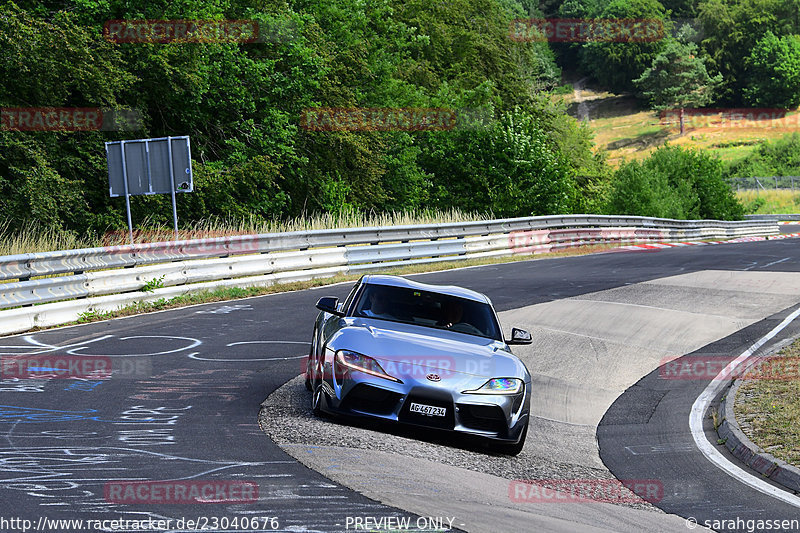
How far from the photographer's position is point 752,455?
332 inches

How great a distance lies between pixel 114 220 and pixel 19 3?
24.8ft

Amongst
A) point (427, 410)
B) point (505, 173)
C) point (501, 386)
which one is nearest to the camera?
point (427, 410)

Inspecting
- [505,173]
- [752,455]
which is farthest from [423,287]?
[505,173]

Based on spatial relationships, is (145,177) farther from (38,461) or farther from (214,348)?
(38,461)

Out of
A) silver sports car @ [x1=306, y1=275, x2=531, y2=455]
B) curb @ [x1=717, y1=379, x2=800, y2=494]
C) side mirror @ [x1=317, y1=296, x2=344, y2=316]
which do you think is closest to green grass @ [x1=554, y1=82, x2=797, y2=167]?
curb @ [x1=717, y1=379, x2=800, y2=494]

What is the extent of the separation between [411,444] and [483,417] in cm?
66

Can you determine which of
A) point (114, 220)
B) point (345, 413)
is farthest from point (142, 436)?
point (114, 220)

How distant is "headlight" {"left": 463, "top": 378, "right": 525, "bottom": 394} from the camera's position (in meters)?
8.12

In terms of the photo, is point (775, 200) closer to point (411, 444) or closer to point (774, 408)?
point (774, 408)

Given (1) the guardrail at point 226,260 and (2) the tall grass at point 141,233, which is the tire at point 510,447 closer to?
(1) the guardrail at point 226,260

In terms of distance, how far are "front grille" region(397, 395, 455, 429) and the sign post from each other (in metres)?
13.7

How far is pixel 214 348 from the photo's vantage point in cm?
1262

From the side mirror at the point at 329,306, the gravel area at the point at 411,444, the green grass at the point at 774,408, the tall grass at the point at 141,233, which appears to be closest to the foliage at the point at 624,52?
the tall grass at the point at 141,233

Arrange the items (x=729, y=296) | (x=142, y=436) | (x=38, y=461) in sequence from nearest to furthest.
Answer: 1. (x=38, y=461)
2. (x=142, y=436)
3. (x=729, y=296)
